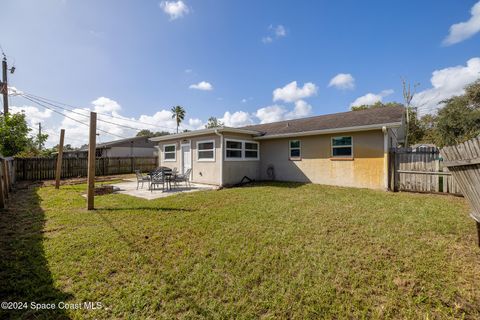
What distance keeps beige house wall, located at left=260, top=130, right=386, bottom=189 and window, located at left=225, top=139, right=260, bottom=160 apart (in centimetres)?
57

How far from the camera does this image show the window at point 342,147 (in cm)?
945

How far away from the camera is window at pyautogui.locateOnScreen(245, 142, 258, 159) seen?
38.7 feet

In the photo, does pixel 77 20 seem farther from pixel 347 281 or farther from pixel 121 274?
pixel 347 281

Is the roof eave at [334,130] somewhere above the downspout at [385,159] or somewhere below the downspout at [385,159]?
above

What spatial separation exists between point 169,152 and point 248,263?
38.1 feet

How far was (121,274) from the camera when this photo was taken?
2928 mm

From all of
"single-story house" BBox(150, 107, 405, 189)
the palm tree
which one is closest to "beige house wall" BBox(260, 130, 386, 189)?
"single-story house" BBox(150, 107, 405, 189)

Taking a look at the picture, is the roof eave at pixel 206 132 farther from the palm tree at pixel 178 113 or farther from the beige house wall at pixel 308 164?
the palm tree at pixel 178 113

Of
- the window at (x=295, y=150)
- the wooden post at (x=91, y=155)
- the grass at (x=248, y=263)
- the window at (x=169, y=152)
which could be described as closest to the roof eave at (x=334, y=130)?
the window at (x=295, y=150)

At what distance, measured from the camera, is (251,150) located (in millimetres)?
12094

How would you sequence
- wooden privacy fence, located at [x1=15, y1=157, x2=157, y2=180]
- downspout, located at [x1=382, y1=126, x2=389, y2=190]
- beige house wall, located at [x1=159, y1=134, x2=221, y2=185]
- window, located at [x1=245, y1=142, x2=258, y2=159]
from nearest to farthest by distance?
1. downspout, located at [x1=382, y1=126, x2=389, y2=190]
2. beige house wall, located at [x1=159, y1=134, x2=221, y2=185]
3. window, located at [x1=245, y1=142, x2=258, y2=159]
4. wooden privacy fence, located at [x1=15, y1=157, x2=157, y2=180]

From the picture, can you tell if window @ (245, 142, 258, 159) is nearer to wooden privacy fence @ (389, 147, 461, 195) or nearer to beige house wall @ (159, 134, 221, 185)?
beige house wall @ (159, 134, 221, 185)

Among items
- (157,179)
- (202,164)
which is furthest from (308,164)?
(157,179)

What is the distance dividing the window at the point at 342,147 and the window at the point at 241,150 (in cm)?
440
